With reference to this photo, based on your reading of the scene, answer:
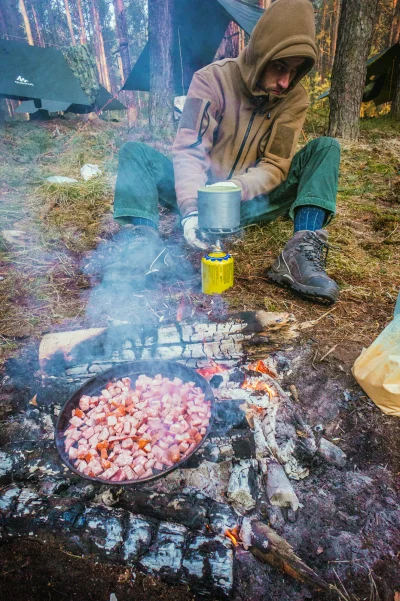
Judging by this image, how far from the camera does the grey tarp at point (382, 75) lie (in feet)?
30.9

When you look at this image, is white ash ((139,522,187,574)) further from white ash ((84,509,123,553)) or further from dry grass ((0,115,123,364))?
dry grass ((0,115,123,364))

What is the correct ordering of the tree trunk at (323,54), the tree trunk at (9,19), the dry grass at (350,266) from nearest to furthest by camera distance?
1. the dry grass at (350,266)
2. the tree trunk at (9,19)
3. the tree trunk at (323,54)

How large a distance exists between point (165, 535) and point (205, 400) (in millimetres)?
691

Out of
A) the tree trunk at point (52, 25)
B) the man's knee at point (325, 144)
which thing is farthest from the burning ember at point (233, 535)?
the tree trunk at point (52, 25)

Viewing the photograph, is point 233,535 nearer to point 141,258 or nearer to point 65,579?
point 65,579

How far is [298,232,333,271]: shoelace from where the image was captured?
2.62 m

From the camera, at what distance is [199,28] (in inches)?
298

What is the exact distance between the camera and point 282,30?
253cm

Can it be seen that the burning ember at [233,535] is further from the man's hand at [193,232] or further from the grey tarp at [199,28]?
the grey tarp at [199,28]

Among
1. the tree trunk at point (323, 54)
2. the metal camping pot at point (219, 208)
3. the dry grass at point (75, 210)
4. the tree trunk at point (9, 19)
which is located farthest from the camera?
the tree trunk at point (323, 54)

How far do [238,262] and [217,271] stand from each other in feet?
3.08

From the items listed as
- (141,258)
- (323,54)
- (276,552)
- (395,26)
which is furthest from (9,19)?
(323,54)

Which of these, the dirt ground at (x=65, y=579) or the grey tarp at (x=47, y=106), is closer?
the dirt ground at (x=65, y=579)

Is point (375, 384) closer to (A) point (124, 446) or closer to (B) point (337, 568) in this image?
(B) point (337, 568)
